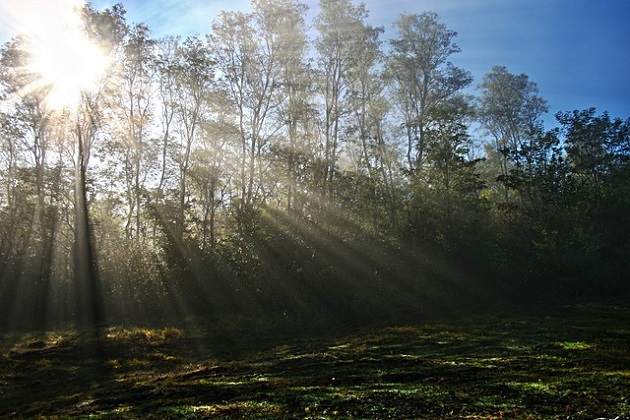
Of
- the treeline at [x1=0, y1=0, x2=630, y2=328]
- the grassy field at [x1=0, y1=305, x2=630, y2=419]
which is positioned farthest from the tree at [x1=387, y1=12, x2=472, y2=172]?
the grassy field at [x1=0, y1=305, x2=630, y2=419]

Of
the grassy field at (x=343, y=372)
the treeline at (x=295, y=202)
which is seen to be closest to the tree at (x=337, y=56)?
the treeline at (x=295, y=202)

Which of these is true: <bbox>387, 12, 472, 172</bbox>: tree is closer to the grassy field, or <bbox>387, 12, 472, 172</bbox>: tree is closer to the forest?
the forest

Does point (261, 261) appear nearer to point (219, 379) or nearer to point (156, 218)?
point (156, 218)

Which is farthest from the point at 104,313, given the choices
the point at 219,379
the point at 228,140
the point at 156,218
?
the point at 219,379

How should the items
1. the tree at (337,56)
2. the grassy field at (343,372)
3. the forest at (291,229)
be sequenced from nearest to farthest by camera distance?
the grassy field at (343,372), the forest at (291,229), the tree at (337,56)

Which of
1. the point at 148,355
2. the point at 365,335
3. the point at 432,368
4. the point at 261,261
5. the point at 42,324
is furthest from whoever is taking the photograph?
the point at 261,261

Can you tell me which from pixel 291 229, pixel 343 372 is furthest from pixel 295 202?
pixel 343 372

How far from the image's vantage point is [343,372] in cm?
780

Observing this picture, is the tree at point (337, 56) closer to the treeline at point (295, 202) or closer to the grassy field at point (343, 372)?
the treeline at point (295, 202)

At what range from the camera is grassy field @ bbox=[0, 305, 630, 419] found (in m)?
5.11

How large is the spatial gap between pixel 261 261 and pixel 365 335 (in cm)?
787

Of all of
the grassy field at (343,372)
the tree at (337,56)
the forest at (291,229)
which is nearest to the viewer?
the grassy field at (343,372)

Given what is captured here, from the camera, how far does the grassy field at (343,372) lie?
5.11 metres

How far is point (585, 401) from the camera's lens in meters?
4.63
